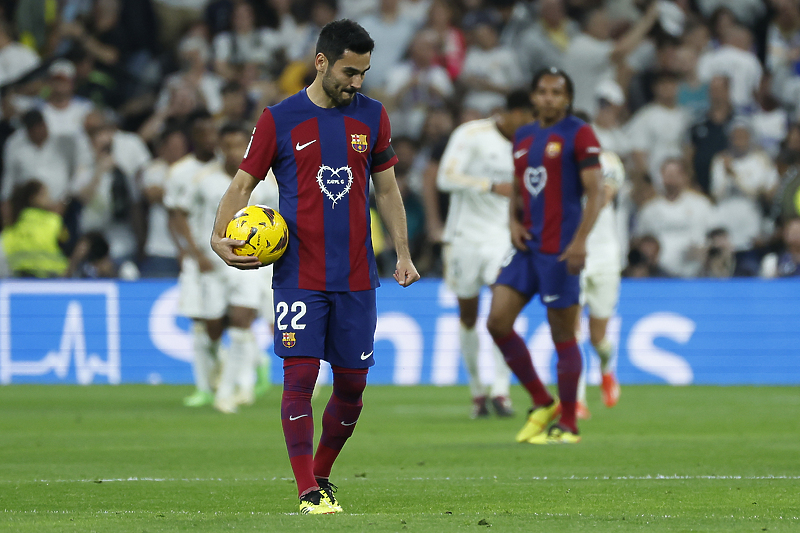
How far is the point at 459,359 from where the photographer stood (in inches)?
628

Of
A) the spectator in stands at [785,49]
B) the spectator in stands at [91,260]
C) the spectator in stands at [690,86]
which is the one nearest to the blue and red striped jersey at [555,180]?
the spectator in stands at [91,260]

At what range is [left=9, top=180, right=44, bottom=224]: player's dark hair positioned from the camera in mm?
16500

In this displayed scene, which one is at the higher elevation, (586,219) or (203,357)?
(586,219)

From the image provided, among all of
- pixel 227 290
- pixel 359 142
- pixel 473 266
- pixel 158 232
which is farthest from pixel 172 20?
pixel 359 142

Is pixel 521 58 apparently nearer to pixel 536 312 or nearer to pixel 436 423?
pixel 536 312

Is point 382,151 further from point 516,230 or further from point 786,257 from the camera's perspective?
point 786,257

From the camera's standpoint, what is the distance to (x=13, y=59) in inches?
747

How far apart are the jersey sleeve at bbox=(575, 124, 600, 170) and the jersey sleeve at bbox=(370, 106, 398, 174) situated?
3.16 m

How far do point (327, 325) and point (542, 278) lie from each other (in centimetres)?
343

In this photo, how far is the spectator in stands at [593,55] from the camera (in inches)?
732

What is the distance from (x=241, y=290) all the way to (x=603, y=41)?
8.47 meters

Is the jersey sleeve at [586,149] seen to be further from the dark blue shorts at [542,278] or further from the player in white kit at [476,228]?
the player in white kit at [476,228]

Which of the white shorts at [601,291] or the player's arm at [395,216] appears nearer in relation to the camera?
the player's arm at [395,216]

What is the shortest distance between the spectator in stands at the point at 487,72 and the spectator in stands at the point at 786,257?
4345 mm
